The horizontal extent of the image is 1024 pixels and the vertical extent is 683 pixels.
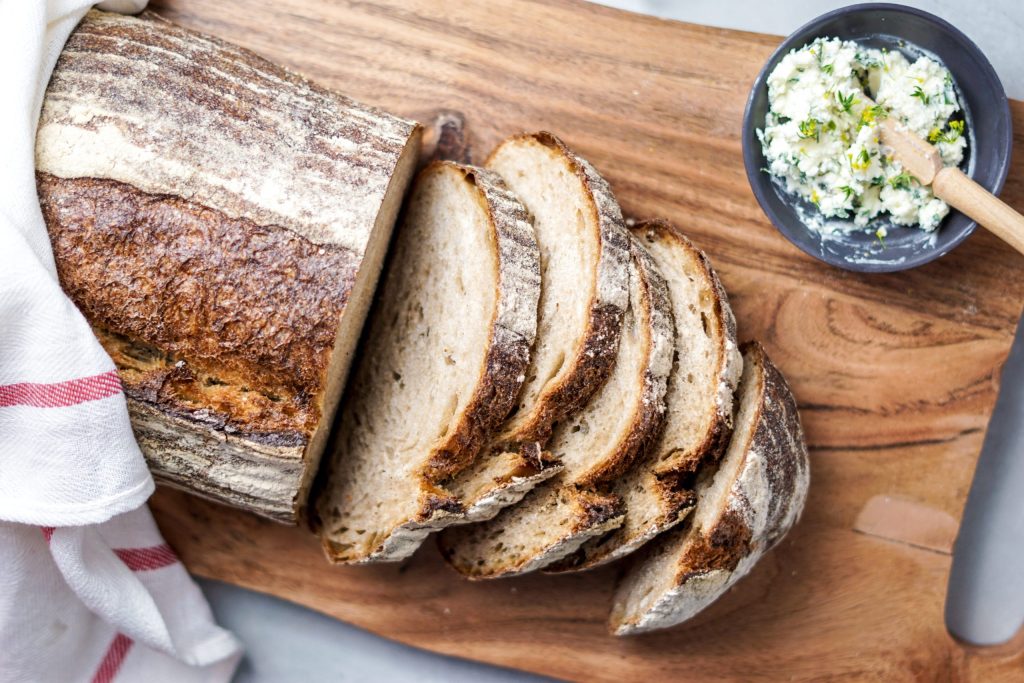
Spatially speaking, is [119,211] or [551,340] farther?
[551,340]

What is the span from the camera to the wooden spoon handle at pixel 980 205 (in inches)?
107

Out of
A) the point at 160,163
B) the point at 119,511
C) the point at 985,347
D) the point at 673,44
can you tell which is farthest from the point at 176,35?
the point at 985,347

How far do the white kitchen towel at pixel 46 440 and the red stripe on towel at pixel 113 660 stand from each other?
151 millimetres

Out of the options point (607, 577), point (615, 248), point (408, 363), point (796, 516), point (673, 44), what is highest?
point (673, 44)

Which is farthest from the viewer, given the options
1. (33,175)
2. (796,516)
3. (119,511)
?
(796,516)

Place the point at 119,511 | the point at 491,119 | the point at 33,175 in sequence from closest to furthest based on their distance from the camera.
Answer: the point at 33,175 < the point at 119,511 < the point at 491,119

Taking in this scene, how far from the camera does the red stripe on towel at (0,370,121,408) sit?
2.46 metres

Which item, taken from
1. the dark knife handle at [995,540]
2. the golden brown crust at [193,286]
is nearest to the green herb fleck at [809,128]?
the dark knife handle at [995,540]

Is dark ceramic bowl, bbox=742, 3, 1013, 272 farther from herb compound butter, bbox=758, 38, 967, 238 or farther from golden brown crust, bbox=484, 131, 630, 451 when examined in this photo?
golden brown crust, bbox=484, 131, 630, 451

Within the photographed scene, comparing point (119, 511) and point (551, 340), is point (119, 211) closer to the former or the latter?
point (119, 511)

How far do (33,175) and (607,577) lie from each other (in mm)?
2272

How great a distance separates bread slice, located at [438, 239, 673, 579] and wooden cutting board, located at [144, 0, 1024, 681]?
1.62 feet

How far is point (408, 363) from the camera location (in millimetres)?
3004

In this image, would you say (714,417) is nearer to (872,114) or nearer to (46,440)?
(872,114)
